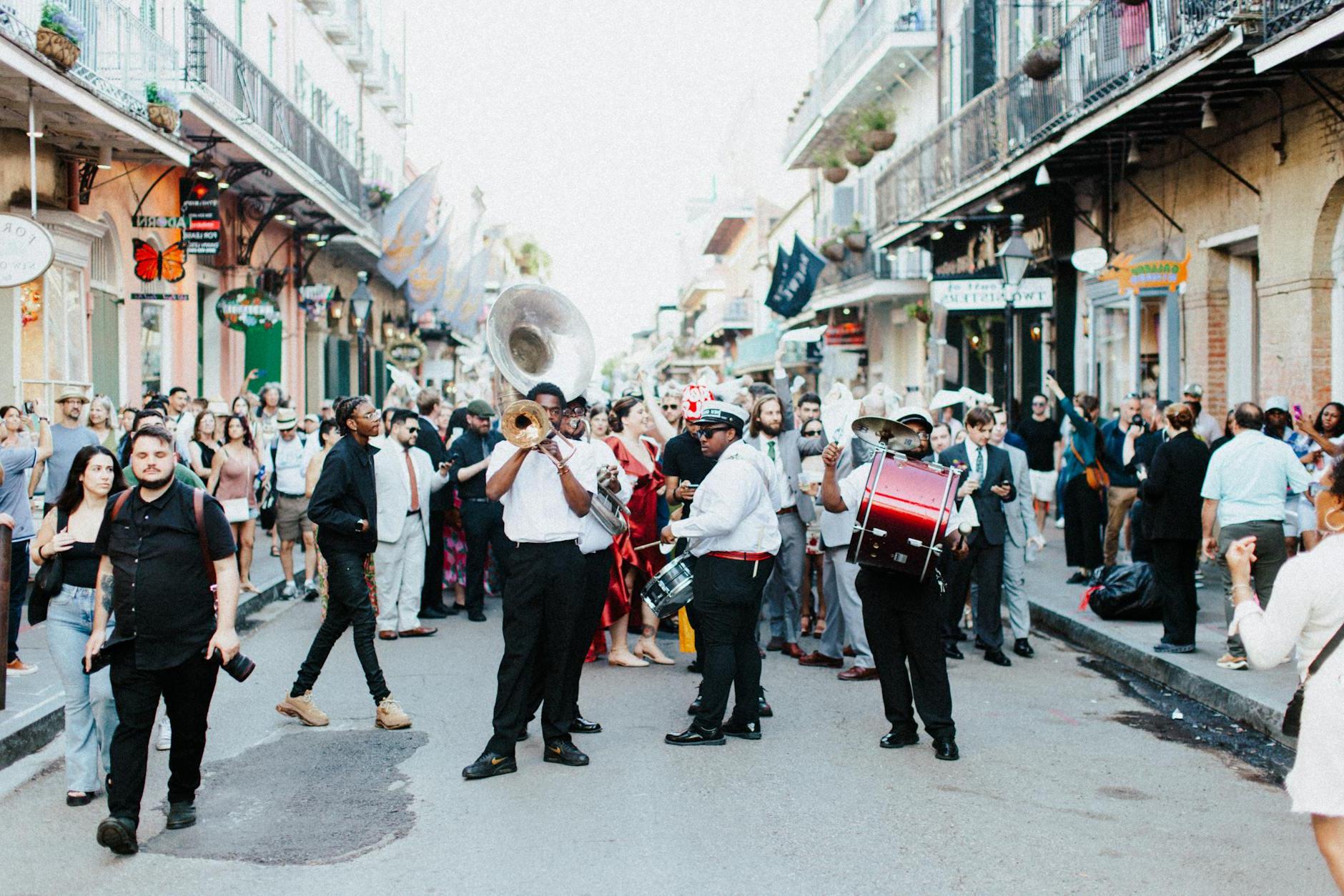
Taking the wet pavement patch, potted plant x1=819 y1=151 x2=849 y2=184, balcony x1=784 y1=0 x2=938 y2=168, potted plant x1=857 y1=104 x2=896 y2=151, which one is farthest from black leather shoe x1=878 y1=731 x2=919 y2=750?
potted plant x1=819 y1=151 x2=849 y2=184

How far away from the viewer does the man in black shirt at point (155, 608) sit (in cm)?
555

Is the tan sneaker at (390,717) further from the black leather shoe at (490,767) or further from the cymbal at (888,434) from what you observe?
the cymbal at (888,434)

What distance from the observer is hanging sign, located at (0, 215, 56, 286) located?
400 inches

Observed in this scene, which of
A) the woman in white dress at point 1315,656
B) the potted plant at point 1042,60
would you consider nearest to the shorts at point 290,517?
the potted plant at point 1042,60

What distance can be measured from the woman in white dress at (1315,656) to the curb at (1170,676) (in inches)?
112

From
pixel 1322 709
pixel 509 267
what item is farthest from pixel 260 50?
pixel 509 267

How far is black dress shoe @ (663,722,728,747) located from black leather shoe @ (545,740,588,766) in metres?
0.54

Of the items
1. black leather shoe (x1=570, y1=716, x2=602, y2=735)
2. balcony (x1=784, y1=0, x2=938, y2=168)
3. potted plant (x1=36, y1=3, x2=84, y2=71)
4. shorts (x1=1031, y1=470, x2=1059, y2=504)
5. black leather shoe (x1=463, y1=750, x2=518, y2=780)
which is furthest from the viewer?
balcony (x1=784, y1=0, x2=938, y2=168)

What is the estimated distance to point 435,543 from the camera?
12.2 meters

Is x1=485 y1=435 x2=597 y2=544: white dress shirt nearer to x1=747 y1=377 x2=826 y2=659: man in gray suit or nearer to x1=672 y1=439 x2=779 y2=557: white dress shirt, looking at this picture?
x1=672 y1=439 x2=779 y2=557: white dress shirt

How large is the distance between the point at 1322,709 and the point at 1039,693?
206 inches

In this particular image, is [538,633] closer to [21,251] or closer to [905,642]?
[905,642]

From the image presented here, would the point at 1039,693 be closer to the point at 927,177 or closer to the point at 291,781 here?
the point at 291,781

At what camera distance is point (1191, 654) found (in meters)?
9.64
